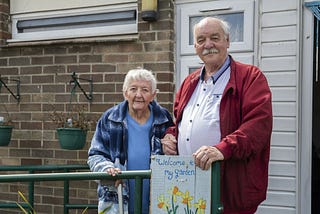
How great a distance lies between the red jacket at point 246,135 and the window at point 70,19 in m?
1.75

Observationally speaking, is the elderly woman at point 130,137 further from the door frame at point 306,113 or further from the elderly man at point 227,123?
the door frame at point 306,113

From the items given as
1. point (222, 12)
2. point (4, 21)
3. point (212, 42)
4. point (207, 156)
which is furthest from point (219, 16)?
point (4, 21)

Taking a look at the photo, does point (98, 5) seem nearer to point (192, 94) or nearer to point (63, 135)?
point (63, 135)

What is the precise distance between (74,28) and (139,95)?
178cm

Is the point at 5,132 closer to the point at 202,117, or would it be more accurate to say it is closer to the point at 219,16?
the point at 219,16

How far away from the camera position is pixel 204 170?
202 centimetres

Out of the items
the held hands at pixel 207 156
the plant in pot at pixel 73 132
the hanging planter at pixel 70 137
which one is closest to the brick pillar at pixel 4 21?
the plant in pot at pixel 73 132

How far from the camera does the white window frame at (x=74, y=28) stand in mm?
3789

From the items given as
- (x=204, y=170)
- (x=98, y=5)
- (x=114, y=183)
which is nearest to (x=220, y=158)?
(x=204, y=170)

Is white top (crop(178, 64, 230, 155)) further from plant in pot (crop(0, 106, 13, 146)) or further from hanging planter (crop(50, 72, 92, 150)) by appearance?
plant in pot (crop(0, 106, 13, 146))

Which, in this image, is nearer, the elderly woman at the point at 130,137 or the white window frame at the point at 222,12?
the elderly woman at the point at 130,137

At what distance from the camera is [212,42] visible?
2314 millimetres

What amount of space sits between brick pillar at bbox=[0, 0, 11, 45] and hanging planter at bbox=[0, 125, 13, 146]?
0.85m

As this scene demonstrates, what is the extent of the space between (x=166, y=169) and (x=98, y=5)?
223 centimetres
